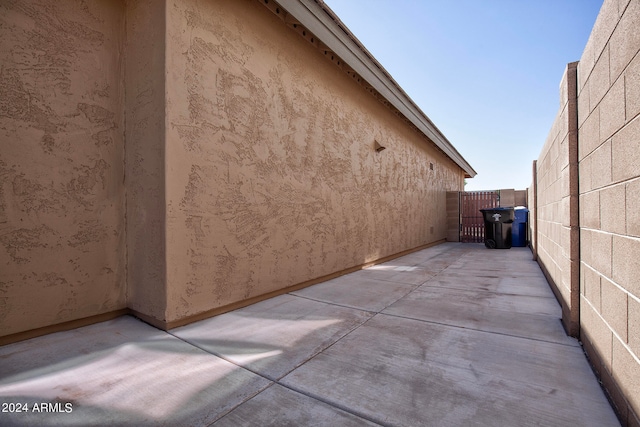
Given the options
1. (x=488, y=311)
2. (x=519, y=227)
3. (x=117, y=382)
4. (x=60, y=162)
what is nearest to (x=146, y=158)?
(x=60, y=162)

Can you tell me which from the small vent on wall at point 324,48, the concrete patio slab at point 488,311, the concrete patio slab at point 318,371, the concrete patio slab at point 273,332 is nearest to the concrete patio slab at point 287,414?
the concrete patio slab at point 318,371

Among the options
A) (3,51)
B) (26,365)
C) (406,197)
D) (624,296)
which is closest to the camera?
(624,296)

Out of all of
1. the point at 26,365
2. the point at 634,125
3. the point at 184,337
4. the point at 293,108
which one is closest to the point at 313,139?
the point at 293,108

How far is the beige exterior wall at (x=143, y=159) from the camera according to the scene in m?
2.48

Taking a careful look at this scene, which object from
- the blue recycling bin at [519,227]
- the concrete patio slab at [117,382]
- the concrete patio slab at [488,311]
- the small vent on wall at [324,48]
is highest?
the small vent on wall at [324,48]

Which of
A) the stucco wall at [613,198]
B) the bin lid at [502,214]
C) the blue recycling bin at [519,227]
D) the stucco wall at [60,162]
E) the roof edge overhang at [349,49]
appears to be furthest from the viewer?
the blue recycling bin at [519,227]

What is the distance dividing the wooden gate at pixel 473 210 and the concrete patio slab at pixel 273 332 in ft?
34.0

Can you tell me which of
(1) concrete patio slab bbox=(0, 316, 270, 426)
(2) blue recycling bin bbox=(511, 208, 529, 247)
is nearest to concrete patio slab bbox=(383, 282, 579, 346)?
(1) concrete patio slab bbox=(0, 316, 270, 426)

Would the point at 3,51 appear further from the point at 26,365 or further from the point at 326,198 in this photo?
the point at 326,198

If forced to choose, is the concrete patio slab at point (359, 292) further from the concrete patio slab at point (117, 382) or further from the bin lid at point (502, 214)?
the bin lid at point (502, 214)

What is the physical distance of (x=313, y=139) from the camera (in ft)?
14.8

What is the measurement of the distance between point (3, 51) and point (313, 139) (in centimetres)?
330

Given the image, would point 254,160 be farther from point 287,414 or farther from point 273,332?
point 287,414

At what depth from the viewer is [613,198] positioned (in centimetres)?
165
